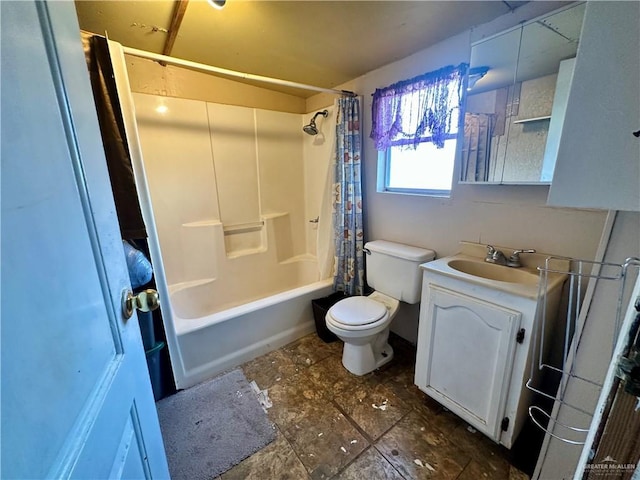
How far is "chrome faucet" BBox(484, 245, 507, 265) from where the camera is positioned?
1.40 meters

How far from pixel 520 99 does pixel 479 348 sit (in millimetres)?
1231

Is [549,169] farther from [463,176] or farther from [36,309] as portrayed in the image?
[36,309]

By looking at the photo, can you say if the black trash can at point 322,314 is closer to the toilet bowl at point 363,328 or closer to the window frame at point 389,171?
the toilet bowl at point 363,328

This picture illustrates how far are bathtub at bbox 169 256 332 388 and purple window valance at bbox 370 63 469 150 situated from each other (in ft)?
4.17

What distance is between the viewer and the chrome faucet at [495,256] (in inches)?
55.0

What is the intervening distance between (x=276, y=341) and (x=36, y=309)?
5.88 ft

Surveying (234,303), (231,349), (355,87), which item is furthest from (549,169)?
(234,303)

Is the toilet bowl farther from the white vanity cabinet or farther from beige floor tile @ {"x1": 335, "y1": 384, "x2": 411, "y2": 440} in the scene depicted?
the white vanity cabinet

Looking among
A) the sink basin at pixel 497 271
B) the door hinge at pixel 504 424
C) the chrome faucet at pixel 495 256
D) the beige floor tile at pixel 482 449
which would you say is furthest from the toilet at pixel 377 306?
the door hinge at pixel 504 424

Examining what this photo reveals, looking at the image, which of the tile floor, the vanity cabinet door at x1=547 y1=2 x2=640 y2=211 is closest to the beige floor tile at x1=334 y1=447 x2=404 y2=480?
the tile floor

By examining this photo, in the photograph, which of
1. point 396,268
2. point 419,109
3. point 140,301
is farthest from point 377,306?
point 140,301

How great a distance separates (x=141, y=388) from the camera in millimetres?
715

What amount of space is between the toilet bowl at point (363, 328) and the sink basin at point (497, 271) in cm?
52

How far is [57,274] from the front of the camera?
1.38 ft
